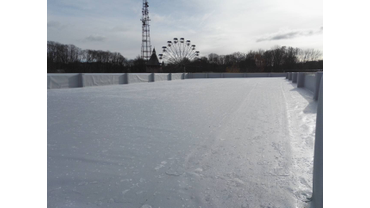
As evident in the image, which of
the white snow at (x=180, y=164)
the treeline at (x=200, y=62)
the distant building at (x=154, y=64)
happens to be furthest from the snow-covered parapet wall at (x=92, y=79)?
the distant building at (x=154, y=64)

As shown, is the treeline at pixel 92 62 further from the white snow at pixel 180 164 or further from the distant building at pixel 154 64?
the white snow at pixel 180 164

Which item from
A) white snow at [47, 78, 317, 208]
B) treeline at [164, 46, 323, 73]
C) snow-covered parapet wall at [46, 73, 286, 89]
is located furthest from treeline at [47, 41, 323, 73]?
white snow at [47, 78, 317, 208]

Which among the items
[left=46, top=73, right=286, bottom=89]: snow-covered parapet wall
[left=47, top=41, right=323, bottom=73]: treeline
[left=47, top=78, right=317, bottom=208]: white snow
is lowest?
[left=47, top=78, right=317, bottom=208]: white snow

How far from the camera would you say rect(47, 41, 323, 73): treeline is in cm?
4925

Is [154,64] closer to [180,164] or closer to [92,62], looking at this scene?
[92,62]

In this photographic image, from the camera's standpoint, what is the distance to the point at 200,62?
61625 millimetres

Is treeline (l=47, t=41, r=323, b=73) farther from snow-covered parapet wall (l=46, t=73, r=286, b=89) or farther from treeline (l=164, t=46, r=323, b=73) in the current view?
snow-covered parapet wall (l=46, t=73, r=286, b=89)

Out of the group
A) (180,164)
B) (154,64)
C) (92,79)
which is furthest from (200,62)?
(180,164)

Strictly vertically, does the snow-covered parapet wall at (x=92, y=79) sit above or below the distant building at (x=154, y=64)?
below

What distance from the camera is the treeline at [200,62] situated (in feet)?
162
